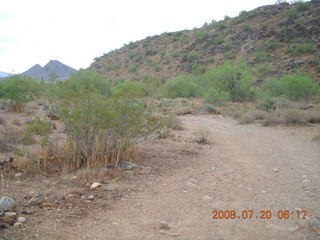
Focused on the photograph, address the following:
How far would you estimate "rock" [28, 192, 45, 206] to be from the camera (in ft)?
13.1

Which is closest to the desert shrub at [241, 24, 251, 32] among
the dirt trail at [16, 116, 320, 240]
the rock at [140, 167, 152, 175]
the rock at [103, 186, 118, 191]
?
the dirt trail at [16, 116, 320, 240]

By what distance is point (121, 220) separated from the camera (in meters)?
3.71

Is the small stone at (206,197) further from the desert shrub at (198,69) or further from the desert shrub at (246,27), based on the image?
the desert shrub at (246,27)

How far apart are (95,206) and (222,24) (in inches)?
1659

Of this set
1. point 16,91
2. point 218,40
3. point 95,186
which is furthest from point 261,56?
point 95,186

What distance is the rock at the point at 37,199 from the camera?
3.98m

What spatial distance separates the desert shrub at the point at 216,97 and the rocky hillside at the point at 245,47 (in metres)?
9.64

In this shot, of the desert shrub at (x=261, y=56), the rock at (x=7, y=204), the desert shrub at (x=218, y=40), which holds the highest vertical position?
the desert shrub at (x=218, y=40)

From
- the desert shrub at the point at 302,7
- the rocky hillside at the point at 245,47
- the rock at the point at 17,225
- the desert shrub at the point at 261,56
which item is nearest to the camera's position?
the rock at the point at 17,225

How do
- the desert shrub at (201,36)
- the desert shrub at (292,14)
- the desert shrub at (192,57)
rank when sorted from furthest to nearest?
the desert shrub at (201,36) → the desert shrub at (192,57) → the desert shrub at (292,14)

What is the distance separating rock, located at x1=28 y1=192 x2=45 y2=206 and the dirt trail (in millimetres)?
780

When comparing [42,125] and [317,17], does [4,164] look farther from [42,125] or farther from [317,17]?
[317,17]

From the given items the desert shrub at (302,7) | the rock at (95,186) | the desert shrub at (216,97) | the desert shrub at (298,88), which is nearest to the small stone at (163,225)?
the rock at (95,186)

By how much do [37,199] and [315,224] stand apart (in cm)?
349
